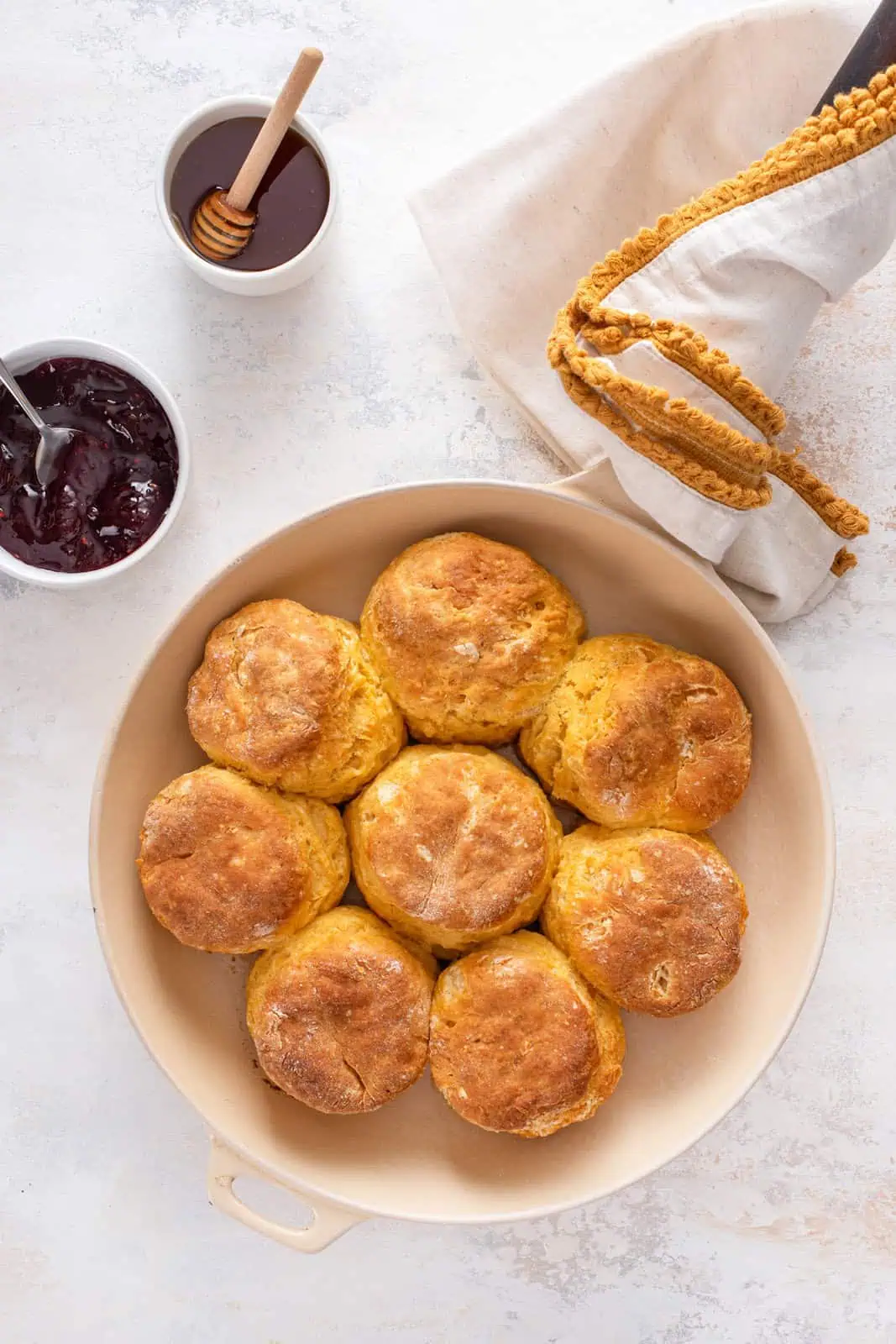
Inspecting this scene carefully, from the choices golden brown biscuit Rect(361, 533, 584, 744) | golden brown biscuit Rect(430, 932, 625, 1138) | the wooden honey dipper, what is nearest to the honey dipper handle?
the wooden honey dipper

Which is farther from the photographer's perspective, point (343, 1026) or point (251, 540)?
point (251, 540)

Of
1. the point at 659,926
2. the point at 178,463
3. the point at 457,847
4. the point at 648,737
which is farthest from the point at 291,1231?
the point at 178,463

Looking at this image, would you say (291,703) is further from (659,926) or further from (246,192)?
(246,192)

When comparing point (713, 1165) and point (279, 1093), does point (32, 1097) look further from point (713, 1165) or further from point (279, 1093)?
point (713, 1165)

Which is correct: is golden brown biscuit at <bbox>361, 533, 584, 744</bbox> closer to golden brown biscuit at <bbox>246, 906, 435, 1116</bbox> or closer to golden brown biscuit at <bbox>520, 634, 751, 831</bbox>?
golden brown biscuit at <bbox>520, 634, 751, 831</bbox>

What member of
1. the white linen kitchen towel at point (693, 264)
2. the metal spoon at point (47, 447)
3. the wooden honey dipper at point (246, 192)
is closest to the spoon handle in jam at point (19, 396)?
the metal spoon at point (47, 447)

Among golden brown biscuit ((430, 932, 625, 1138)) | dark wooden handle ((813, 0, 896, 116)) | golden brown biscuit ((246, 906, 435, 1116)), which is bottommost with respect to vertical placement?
golden brown biscuit ((246, 906, 435, 1116))

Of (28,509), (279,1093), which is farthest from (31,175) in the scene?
(279,1093)
